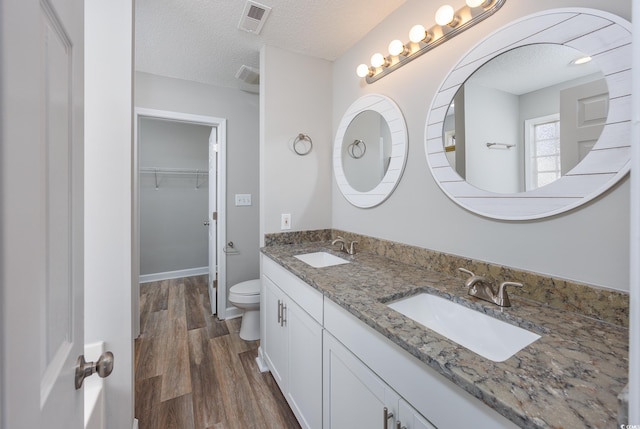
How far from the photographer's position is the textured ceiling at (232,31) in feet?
5.28

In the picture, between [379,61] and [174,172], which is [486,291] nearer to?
[379,61]

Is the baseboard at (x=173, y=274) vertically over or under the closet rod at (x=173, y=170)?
under

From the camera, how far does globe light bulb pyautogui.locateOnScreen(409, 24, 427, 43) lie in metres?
1.39

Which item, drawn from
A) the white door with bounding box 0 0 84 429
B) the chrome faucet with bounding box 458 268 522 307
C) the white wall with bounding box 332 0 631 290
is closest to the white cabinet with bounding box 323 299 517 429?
the chrome faucet with bounding box 458 268 522 307

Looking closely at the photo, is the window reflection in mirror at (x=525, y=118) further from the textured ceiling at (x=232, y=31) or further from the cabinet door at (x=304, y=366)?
the cabinet door at (x=304, y=366)

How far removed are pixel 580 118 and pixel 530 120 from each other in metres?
0.16

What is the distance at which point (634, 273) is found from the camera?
15.3 inches

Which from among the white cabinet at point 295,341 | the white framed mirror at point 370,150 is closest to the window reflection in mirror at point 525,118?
the white framed mirror at point 370,150

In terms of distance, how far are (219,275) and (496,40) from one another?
275 centimetres

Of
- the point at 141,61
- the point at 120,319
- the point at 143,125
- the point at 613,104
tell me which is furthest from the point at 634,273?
the point at 143,125

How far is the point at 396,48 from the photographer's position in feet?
5.08

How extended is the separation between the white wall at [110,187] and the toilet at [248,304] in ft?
3.59

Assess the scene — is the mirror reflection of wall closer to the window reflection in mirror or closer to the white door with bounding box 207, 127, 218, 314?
the window reflection in mirror

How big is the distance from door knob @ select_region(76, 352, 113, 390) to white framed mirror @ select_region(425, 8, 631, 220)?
1402 millimetres
